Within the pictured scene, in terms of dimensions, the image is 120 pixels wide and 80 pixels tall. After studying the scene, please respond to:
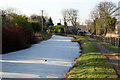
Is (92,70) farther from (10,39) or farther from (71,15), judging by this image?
(71,15)

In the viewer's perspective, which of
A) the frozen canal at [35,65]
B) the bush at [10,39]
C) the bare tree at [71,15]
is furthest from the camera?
the bare tree at [71,15]

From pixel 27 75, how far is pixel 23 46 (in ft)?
33.5

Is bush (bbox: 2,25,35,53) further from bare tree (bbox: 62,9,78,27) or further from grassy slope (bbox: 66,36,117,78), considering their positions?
bare tree (bbox: 62,9,78,27)

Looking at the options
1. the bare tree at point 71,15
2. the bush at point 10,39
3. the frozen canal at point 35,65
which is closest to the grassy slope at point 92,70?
the frozen canal at point 35,65

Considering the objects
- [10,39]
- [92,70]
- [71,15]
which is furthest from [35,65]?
[71,15]

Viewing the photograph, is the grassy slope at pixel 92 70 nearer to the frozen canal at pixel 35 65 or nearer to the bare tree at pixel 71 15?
the frozen canal at pixel 35 65

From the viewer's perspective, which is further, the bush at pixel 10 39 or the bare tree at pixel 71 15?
the bare tree at pixel 71 15

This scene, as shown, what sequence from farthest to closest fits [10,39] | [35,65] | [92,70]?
[10,39]
[35,65]
[92,70]

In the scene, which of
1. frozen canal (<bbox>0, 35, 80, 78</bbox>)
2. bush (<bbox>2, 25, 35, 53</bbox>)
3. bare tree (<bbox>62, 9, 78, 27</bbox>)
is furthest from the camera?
bare tree (<bbox>62, 9, 78, 27</bbox>)

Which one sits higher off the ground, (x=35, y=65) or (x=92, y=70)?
(x=92, y=70)

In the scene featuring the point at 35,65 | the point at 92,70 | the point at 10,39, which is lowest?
the point at 35,65

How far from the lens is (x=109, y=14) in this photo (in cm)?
3219

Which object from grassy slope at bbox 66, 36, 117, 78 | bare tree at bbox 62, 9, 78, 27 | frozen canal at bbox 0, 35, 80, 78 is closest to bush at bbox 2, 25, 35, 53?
frozen canal at bbox 0, 35, 80, 78

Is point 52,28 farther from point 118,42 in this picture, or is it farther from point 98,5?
point 118,42
